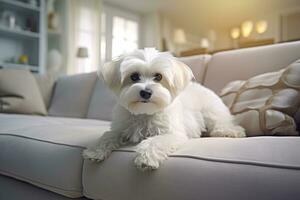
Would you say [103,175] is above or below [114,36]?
below

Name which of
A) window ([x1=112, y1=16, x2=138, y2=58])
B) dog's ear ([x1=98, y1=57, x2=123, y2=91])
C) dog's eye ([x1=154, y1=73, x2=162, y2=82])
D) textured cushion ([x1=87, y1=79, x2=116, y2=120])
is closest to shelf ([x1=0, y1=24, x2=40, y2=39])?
window ([x1=112, y1=16, x2=138, y2=58])

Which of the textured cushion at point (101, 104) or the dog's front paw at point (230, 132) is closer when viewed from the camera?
the dog's front paw at point (230, 132)

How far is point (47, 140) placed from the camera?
114cm

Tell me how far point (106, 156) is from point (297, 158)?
0.54 m

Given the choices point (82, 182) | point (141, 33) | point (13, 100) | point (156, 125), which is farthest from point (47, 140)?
point (141, 33)

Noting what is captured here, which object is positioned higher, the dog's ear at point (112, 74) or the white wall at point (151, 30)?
the white wall at point (151, 30)

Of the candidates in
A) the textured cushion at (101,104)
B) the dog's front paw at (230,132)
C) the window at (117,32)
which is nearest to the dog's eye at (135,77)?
the dog's front paw at (230,132)

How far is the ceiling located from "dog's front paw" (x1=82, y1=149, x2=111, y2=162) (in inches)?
191

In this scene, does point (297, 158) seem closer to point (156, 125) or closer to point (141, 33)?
point (156, 125)

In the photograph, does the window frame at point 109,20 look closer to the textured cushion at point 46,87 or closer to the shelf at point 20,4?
the shelf at point 20,4

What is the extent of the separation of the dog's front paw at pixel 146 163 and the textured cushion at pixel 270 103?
0.50m

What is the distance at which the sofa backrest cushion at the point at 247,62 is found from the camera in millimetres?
1366

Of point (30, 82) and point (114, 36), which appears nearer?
point (30, 82)

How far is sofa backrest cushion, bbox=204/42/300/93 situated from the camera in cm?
137
